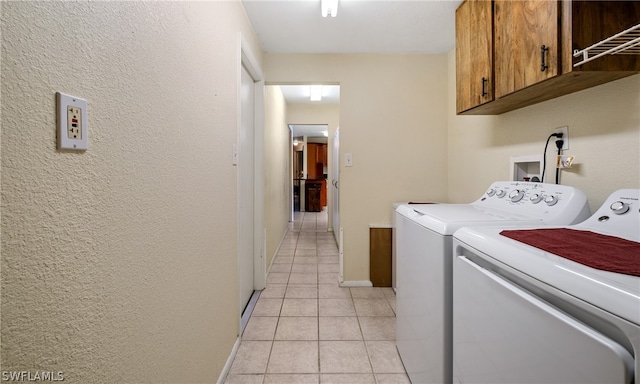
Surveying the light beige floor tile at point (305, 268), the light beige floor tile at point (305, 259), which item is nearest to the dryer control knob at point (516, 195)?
the light beige floor tile at point (305, 268)

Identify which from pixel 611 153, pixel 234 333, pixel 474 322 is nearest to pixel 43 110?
pixel 474 322

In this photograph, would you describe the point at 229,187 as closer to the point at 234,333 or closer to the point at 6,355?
the point at 234,333

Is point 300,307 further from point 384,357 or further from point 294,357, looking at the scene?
point 384,357

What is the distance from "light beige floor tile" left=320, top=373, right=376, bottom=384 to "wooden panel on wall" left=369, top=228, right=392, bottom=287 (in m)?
1.17

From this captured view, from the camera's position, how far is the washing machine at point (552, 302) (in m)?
0.47

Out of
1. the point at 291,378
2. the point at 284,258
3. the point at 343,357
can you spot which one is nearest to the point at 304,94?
the point at 284,258

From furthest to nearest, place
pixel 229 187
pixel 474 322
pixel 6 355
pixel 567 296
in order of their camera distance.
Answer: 1. pixel 229 187
2. pixel 474 322
3. pixel 567 296
4. pixel 6 355

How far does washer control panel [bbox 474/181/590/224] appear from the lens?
3.58ft

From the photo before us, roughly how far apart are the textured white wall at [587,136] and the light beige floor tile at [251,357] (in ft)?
6.23

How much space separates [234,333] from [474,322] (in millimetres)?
1357

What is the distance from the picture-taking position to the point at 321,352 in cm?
162

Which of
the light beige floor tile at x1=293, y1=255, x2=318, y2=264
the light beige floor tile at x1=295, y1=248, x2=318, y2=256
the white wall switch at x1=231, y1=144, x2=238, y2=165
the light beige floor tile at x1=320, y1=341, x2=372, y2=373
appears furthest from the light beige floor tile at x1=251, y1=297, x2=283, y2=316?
the light beige floor tile at x1=295, y1=248, x2=318, y2=256

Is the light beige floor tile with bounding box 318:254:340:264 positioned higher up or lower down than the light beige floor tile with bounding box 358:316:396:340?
higher up

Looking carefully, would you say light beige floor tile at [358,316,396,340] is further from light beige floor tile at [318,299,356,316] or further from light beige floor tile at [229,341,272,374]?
light beige floor tile at [229,341,272,374]
